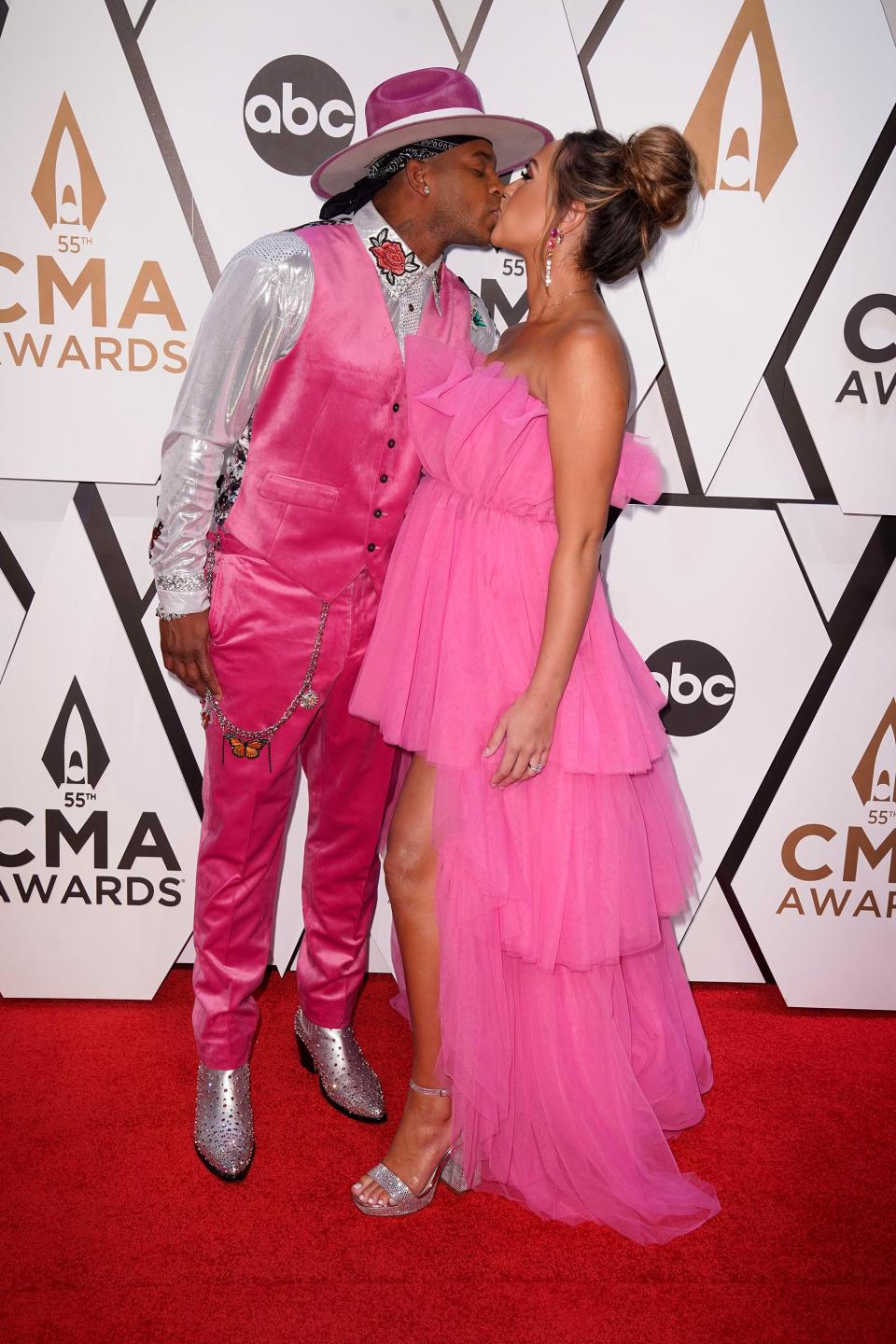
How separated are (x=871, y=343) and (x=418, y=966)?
1.54 meters

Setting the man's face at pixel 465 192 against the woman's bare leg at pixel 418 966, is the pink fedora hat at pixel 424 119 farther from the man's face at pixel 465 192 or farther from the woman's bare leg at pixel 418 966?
the woman's bare leg at pixel 418 966

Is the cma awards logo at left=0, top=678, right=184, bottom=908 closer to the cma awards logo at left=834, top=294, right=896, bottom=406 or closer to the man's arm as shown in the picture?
the man's arm

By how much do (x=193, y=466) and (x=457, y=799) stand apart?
25.9 inches

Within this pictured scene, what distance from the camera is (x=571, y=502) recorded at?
1444 mm

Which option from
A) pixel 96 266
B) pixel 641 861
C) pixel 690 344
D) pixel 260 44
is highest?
pixel 260 44

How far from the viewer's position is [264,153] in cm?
195

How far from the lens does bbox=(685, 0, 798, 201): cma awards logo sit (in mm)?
1960

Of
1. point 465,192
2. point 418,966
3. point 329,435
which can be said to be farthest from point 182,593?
point 465,192

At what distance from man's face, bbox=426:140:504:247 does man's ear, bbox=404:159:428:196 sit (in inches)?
0.4

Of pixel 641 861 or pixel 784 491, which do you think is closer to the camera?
pixel 641 861

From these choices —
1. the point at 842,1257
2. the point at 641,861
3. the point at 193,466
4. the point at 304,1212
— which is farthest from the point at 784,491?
the point at 304,1212

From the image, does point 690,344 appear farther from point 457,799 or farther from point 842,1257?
point 842,1257

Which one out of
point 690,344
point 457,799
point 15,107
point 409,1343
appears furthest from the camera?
point 690,344

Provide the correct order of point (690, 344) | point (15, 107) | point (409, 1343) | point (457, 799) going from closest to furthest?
point (409, 1343), point (457, 799), point (15, 107), point (690, 344)
